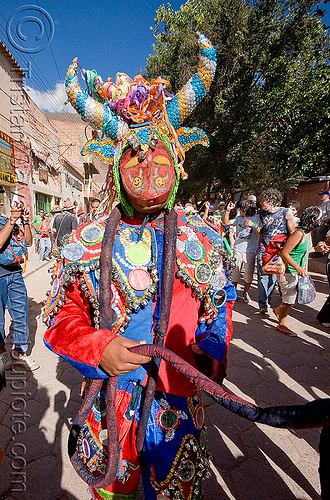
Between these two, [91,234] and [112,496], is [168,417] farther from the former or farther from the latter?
[91,234]

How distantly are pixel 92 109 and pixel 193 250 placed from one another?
976 millimetres

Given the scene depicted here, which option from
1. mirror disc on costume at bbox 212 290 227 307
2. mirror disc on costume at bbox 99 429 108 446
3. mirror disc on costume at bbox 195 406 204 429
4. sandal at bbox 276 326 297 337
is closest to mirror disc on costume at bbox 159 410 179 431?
mirror disc on costume at bbox 195 406 204 429

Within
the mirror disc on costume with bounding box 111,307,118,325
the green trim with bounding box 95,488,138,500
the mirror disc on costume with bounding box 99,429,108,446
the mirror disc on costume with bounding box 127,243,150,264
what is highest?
the mirror disc on costume with bounding box 127,243,150,264

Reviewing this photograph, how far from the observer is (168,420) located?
3.76 feet

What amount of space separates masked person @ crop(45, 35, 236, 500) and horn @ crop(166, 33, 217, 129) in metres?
0.14

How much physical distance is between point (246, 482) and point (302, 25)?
53.3 ft

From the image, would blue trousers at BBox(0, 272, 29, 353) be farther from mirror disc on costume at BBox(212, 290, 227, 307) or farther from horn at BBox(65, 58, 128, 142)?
mirror disc on costume at BBox(212, 290, 227, 307)

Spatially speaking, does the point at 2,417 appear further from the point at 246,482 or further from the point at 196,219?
the point at 196,219

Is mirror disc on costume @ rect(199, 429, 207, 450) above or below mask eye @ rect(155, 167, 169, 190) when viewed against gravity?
below

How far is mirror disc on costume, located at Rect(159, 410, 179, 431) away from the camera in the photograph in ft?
3.71

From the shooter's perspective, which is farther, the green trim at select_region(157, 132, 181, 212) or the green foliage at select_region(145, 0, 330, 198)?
the green foliage at select_region(145, 0, 330, 198)

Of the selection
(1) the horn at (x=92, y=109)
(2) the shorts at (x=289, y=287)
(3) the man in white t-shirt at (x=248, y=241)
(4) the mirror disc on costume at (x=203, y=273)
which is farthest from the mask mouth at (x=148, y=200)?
(3) the man in white t-shirt at (x=248, y=241)

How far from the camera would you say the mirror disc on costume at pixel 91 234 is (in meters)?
1.23

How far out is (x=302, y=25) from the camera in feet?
38.2
